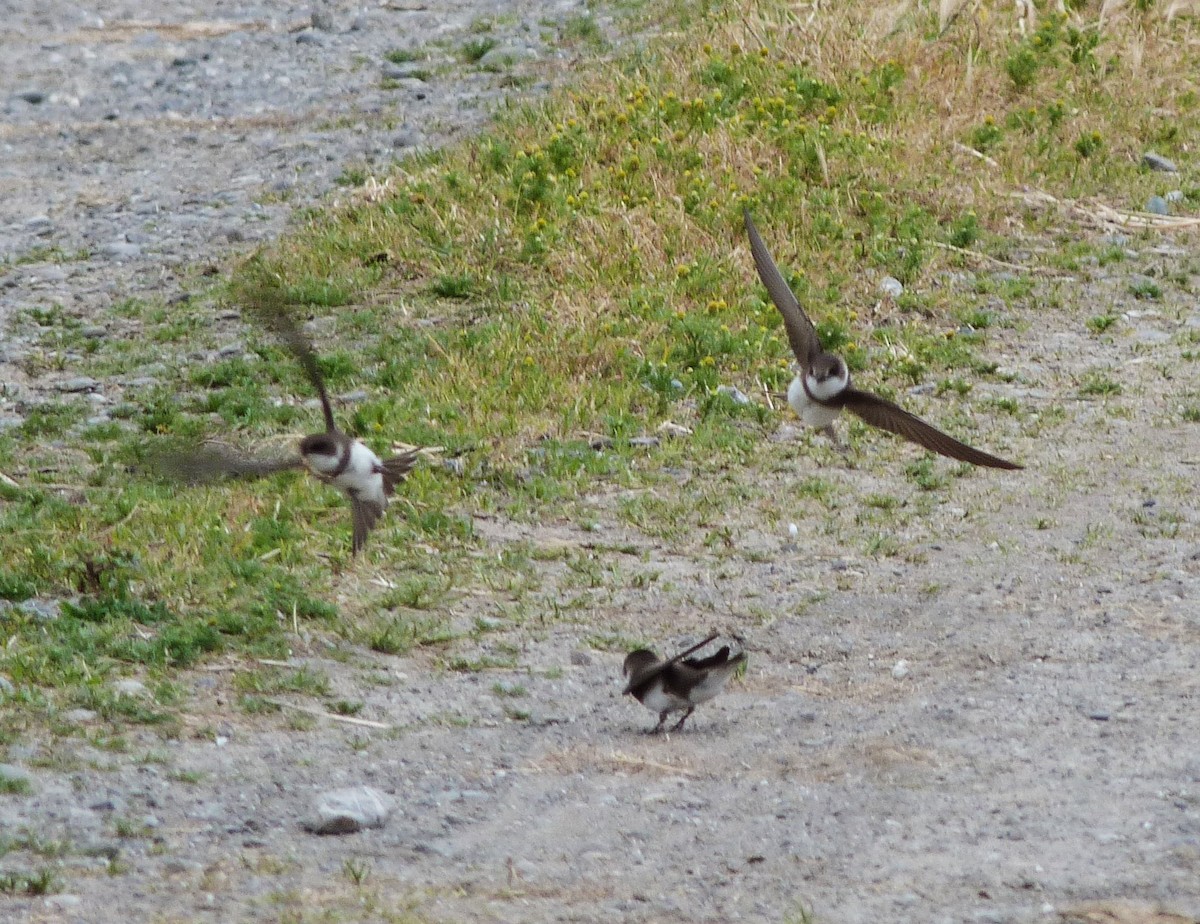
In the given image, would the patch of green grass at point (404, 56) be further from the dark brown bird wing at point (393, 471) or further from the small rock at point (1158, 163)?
the dark brown bird wing at point (393, 471)

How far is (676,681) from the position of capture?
Answer: 5.44 metres

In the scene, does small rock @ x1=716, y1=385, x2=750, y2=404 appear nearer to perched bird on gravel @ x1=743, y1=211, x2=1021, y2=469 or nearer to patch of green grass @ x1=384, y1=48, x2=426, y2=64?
perched bird on gravel @ x1=743, y1=211, x2=1021, y2=469

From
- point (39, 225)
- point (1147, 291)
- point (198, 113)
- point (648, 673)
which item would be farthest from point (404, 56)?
point (648, 673)

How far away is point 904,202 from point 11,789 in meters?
6.92

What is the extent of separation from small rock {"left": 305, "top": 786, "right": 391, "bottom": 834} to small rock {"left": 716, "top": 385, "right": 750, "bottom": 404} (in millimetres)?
3880

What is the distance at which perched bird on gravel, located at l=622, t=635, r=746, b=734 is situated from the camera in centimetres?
544

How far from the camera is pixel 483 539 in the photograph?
7152 millimetres

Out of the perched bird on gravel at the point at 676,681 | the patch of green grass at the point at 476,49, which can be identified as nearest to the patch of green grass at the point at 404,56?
the patch of green grass at the point at 476,49

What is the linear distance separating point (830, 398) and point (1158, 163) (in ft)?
20.4

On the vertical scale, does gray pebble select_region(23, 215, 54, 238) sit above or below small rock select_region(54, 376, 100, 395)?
below

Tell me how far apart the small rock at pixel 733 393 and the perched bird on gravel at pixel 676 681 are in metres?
2.95

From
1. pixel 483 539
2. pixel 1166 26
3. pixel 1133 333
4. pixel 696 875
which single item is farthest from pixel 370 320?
pixel 1166 26

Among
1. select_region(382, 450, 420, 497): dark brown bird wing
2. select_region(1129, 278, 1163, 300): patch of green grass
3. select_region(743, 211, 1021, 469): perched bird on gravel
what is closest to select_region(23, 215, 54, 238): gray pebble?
select_region(382, 450, 420, 497): dark brown bird wing

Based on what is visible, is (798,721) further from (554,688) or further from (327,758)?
(327,758)
